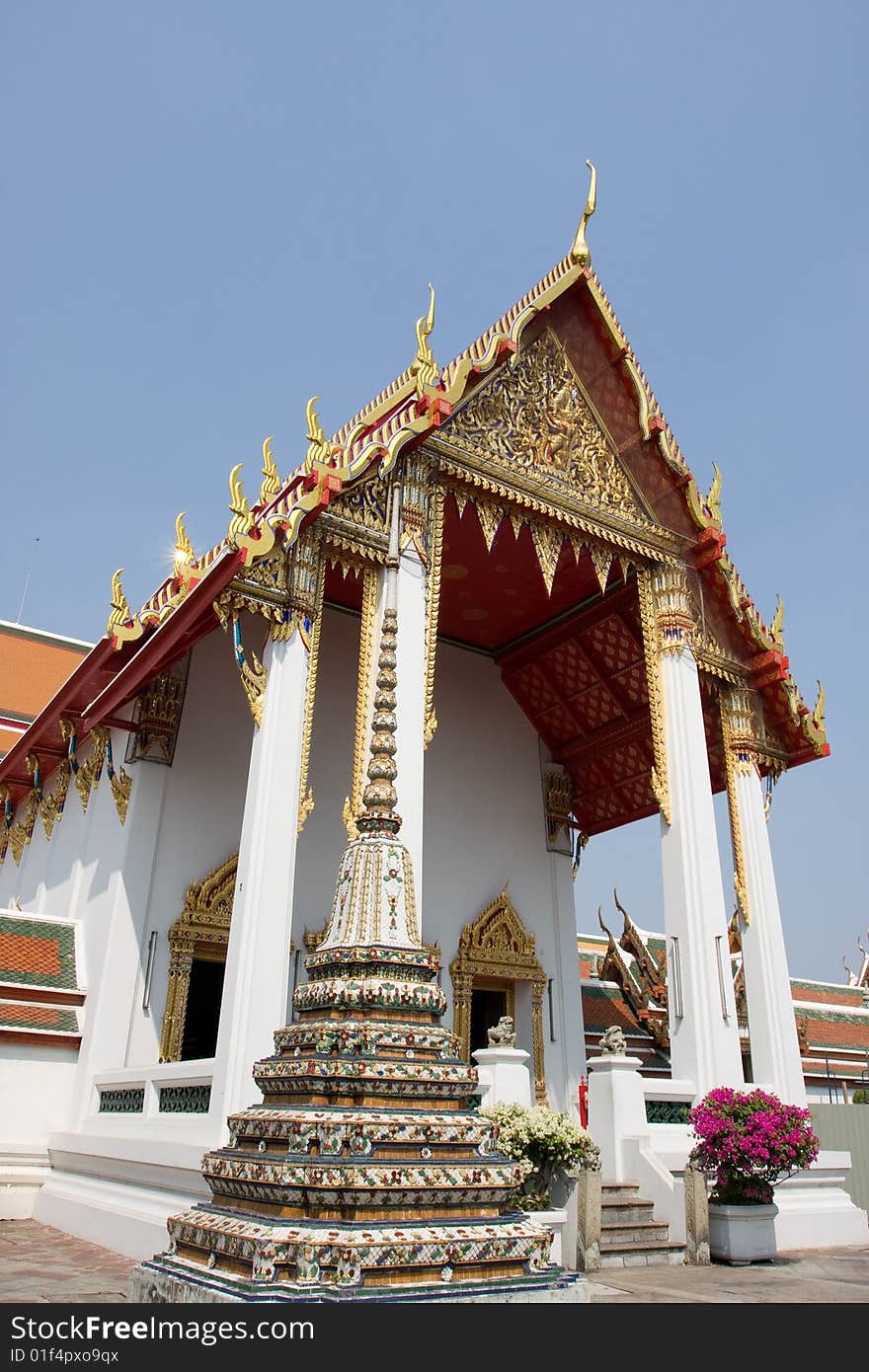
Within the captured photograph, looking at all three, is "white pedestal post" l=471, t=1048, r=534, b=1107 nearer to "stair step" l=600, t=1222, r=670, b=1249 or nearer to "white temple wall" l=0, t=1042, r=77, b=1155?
"stair step" l=600, t=1222, r=670, b=1249

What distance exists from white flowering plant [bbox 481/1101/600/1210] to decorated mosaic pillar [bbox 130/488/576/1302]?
101 inches

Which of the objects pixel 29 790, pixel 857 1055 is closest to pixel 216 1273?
pixel 29 790

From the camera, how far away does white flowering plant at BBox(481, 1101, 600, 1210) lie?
5.10 metres

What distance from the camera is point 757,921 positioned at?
848 cm

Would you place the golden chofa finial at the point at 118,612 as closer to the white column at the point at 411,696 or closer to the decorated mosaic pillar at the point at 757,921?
the white column at the point at 411,696

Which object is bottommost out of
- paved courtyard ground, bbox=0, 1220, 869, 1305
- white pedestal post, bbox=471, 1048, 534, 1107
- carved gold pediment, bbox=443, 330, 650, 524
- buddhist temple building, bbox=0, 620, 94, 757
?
paved courtyard ground, bbox=0, 1220, 869, 1305

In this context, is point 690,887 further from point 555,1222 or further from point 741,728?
point 555,1222

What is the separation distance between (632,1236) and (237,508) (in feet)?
15.7

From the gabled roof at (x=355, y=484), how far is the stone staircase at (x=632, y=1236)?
4290 mm

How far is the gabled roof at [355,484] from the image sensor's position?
626cm

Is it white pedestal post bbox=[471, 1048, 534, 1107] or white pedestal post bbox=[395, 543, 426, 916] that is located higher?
white pedestal post bbox=[395, 543, 426, 916]

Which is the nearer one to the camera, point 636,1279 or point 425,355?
point 636,1279

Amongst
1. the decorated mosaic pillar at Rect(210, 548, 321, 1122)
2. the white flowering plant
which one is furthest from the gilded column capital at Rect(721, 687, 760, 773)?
the white flowering plant

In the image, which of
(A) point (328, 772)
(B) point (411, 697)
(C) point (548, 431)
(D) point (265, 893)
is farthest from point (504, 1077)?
(C) point (548, 431)
